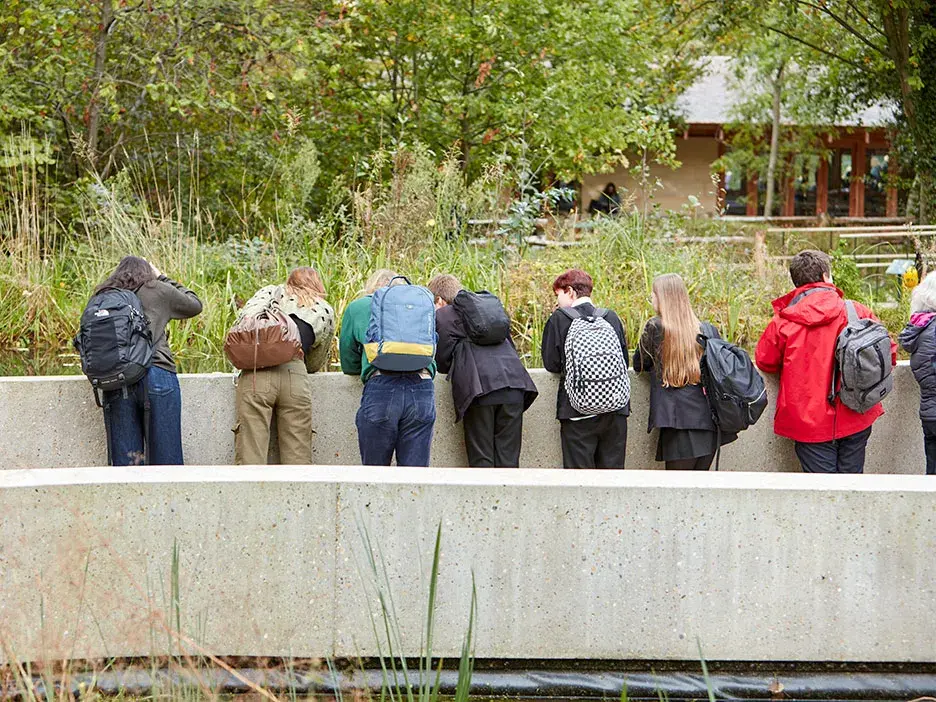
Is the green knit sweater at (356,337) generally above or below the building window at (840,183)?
below

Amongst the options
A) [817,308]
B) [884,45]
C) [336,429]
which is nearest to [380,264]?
[336,429]

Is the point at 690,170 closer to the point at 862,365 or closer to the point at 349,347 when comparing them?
the point at 862,365

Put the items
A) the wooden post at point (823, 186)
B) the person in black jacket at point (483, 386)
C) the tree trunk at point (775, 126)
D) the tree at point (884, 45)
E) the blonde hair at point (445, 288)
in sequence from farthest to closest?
1. the wooden post at point (823, 186)
2. the tree trunk at point (775, 126)
3. the tree at point (884, 45)
4. the blonde hair at point (445, 288)
5. the person in black jacket at point (483, 386)

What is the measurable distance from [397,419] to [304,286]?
0.99 metres

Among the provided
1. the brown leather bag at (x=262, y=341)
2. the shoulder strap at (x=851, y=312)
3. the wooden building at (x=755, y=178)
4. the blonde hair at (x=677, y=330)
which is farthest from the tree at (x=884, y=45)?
the brown leather bag at (x=262, y=341)

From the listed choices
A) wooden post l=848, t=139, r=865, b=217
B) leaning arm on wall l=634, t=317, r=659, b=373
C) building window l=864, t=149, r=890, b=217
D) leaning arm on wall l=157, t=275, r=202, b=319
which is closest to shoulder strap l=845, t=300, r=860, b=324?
leaning arm on wall l=634, t=317, r=659, b=373

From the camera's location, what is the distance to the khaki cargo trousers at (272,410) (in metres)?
6.20

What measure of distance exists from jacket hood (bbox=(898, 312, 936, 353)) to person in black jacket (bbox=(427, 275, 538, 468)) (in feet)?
6.88

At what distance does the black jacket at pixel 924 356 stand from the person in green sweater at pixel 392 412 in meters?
2.68

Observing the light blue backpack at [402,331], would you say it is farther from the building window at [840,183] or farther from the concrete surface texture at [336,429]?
the building window at [840,183]

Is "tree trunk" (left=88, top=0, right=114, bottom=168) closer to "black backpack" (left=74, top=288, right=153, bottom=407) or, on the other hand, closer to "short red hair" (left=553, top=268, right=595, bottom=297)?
"black backpack" (left=74, top=288, right=153, bottom=407)

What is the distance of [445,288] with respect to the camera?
6492 millimetres

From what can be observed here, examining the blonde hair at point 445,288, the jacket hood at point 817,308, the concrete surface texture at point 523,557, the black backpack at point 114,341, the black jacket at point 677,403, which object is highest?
the blonde hair at point 445,288

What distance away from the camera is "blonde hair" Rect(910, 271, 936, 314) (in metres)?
6.36
